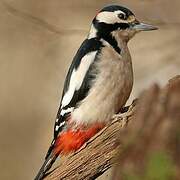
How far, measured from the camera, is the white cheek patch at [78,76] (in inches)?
86.6

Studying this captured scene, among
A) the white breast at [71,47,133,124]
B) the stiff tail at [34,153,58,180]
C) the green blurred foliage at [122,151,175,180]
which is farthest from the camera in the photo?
the stiff tail at [34,153,58,180]

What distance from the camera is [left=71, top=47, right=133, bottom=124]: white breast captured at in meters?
2.11

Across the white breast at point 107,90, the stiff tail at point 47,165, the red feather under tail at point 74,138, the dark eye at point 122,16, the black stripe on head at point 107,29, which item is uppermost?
the dark eye at point 122,16

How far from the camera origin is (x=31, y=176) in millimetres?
4422

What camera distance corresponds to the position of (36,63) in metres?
4.79

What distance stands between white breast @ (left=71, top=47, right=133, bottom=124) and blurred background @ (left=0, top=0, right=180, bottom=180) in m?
2.01

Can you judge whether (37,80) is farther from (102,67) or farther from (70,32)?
(102,67)

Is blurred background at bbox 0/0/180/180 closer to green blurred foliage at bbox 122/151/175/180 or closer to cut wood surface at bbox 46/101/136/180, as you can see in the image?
cut wood surface at bbox 46/101/136/180

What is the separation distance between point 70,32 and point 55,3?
45cm

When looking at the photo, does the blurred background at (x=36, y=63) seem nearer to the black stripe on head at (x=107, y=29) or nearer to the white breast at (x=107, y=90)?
the black stripe on head at (x=107, y=29)

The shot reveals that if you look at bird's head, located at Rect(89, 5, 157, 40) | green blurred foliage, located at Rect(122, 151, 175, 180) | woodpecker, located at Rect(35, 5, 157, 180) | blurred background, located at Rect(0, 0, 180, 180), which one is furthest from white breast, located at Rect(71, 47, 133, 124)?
blurred background, located at Rect(0, 0, 180, 180)

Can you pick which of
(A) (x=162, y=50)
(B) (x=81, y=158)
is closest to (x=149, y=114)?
(B) (x=81, y=158)

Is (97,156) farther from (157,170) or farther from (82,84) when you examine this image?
(157,170)

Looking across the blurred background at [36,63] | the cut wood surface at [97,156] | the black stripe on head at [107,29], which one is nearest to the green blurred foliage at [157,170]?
the cut wood surface at [97,156]
